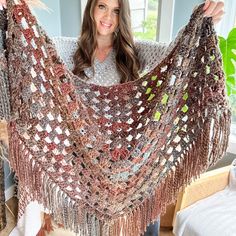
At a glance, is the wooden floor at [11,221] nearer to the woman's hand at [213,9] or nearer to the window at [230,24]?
the window at [230,24]

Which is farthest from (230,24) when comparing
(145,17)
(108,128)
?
(108,128)

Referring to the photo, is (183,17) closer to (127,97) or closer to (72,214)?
(127,97)

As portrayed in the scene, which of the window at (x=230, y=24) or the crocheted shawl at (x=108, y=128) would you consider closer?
the crocheted shawl at (x=108, y=128)

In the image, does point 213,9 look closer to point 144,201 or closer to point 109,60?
point 109,60

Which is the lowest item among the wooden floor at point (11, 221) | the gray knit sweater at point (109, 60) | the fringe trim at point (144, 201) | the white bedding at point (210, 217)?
the wooden floor at point (11, 221)

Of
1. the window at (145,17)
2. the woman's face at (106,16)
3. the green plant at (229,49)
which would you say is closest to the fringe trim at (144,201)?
the woman's face at (106,16)

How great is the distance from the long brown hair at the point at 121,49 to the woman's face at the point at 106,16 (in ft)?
0.06

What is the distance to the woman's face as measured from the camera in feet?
3.78

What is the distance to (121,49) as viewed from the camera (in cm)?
117

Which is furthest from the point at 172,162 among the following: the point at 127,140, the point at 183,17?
the point at 183,17

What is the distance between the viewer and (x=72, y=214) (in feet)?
3.25

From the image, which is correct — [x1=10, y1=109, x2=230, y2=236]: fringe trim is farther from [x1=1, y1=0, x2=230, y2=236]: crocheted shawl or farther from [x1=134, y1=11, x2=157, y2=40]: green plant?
[x1=134, y1=11, x2=157, y2=40]: green plant

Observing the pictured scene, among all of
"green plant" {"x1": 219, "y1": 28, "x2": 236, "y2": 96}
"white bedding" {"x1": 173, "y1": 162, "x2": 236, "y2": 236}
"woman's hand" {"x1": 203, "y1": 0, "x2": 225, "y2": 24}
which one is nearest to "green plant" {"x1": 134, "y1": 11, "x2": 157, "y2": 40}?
"green plant" {"x1": 219, "y1": 28, "x2": 236, "y2": 96}

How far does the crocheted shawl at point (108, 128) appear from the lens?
0.79 meters
